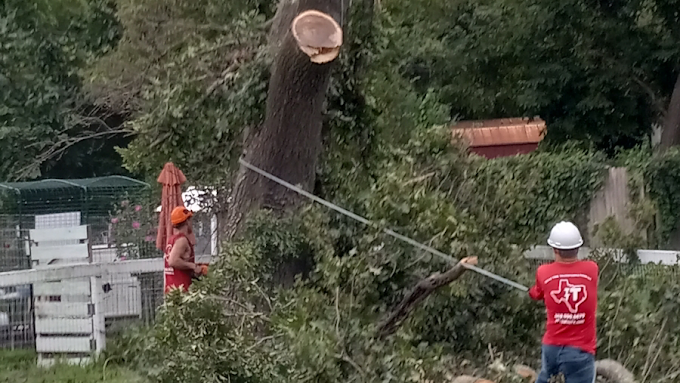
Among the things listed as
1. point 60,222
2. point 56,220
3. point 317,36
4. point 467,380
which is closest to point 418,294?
point 467,380

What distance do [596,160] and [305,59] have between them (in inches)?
228

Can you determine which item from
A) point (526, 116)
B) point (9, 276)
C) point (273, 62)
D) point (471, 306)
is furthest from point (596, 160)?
point (9, 276)

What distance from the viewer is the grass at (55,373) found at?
7.18 metres

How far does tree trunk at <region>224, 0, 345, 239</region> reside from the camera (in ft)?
20.4

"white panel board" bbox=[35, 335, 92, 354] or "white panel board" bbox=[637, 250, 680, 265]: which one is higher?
"white panel board" bbox=[637, 250, 680, 265]

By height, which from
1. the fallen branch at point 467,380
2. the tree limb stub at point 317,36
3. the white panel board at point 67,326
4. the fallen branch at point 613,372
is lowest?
the white panel board at point 67,326

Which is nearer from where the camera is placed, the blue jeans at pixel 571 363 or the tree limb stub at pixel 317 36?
the blue jeans at pixel 571 363

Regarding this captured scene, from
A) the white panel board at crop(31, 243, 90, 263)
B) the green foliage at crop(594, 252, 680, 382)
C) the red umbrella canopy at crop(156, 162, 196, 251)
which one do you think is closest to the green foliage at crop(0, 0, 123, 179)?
the white panel board at crop(31, 243, 90, 263)

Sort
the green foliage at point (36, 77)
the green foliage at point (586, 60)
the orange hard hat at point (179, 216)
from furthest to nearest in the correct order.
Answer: the green foliage at point (36, 77) < the green foliage at point (586, 60) < the orange hard hat at point (179, 216)

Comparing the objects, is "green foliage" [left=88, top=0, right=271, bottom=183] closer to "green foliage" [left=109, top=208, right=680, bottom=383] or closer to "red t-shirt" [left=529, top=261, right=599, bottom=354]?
"green foliage" [left=109, top=208, right=680, bottom=383]

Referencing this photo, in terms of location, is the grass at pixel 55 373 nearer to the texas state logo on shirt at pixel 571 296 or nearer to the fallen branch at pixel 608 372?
the fallen branch at pixel 608 372

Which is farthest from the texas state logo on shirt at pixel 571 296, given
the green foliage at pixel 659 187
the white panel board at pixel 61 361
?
the green foliage at pixel 659 187

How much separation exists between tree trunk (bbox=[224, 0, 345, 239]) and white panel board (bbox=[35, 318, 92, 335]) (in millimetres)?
2115

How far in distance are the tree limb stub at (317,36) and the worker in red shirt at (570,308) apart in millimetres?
2107
